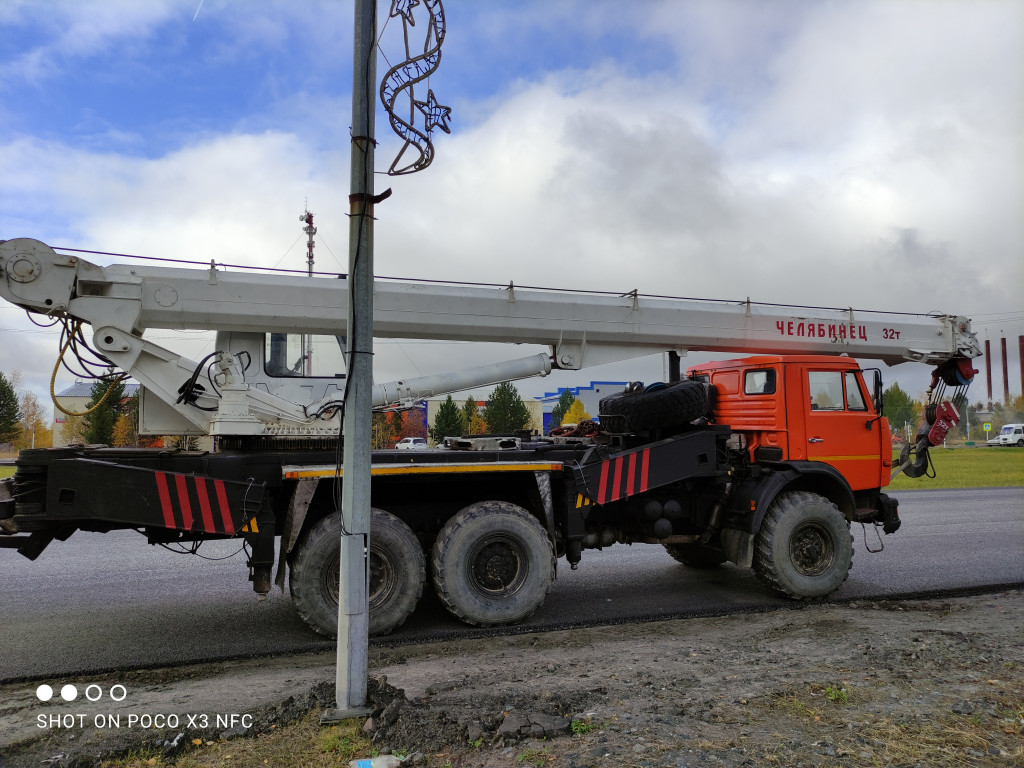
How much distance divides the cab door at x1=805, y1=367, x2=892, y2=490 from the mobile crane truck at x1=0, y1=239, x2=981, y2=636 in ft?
0.09

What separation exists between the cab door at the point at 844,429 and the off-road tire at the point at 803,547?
59cm

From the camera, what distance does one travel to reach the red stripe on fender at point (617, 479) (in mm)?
7137

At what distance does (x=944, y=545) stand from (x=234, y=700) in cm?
1036

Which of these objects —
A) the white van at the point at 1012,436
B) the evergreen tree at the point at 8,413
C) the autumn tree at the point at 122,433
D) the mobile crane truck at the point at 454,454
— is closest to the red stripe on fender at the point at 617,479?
the mobile crane truck at the point at 454,454

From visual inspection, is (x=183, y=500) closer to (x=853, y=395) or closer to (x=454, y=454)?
(x=454, y=454)

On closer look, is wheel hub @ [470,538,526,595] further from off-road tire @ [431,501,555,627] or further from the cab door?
the cab door

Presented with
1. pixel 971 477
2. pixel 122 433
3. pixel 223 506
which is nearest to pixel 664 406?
pixel 223 506

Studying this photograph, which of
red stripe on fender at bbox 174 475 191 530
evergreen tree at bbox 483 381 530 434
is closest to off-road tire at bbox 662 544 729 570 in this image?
red stripe on fender at bbox 174 475 191 530

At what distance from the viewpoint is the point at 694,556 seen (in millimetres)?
9203

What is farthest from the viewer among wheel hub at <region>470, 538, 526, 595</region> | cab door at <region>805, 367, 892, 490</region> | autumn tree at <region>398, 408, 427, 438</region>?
autumn tree at <region>398, 408, 427, 438</region>

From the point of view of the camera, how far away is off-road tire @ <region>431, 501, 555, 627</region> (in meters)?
6.39

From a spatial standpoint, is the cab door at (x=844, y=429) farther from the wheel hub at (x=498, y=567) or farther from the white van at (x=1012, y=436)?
the white van at (x=1012, y=436)

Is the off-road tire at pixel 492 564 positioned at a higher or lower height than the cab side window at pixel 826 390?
lower

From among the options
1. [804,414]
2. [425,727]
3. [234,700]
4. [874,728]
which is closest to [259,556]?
[234,700]
